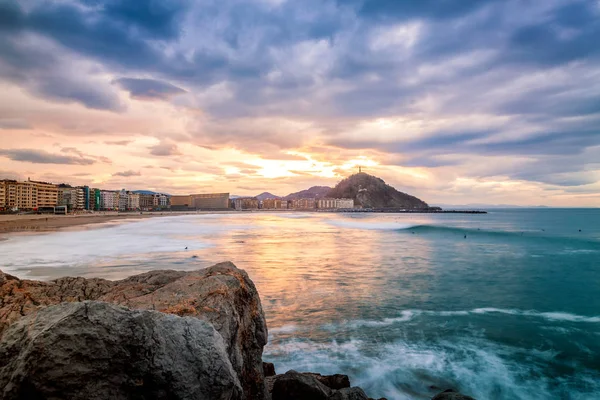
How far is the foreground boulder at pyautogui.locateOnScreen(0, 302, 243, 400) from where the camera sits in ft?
8.41

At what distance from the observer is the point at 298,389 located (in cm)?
525

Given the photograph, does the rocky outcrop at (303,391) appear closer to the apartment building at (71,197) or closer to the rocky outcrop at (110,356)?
the rocky outcrop at (110,356)

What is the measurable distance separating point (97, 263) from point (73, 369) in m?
18.7

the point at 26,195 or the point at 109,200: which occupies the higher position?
the point at 26,195

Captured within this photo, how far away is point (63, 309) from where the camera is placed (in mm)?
2857

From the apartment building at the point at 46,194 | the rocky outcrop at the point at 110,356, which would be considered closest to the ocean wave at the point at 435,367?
the rocky outcrop at the point at 110,356

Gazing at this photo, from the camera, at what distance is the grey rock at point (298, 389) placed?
5.23 metres

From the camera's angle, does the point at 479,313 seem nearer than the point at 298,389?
No

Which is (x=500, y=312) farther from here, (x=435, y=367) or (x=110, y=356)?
(x=110, y=356)

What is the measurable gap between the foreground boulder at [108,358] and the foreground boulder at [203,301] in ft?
2.66

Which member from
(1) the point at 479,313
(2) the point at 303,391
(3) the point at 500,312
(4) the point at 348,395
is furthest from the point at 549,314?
(2) the point at 303,391

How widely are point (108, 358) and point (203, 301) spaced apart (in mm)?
1720

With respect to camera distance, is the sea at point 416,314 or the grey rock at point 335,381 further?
the sea at point 416,314

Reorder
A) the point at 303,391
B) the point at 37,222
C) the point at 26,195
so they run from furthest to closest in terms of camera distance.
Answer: the point at 26,195 → the point at 37,222 → the point at 303,391
